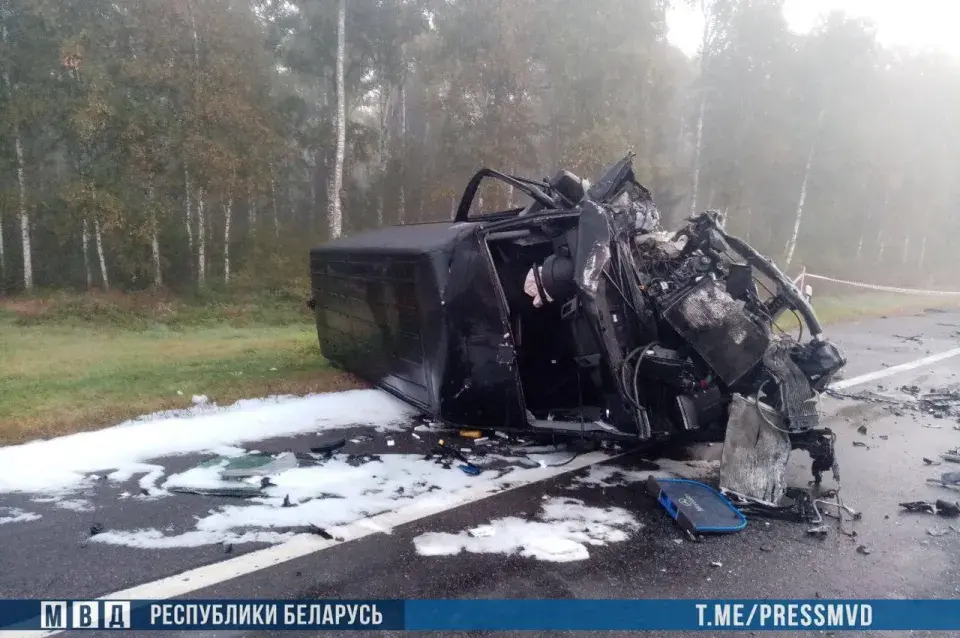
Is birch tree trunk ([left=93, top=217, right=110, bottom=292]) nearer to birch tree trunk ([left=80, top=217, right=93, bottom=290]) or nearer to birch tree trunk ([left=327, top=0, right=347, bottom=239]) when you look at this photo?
birch tree trunk ([left=80, top=217, right=93, bottom=290])

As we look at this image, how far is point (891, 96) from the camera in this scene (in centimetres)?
2811

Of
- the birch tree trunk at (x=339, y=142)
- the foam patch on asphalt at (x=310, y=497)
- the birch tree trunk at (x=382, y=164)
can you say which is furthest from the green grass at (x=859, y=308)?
the birch tree trunk at (x=382, y=164)

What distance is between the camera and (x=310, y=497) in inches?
143

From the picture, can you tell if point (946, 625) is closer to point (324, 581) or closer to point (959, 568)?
point (959, 568)

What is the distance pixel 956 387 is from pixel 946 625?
5919mm

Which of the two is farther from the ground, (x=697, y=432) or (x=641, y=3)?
(x=641, y=3)

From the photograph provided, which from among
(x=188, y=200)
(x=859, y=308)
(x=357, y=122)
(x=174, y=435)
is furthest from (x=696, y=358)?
(x=357, y=122)

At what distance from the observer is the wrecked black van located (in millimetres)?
4141

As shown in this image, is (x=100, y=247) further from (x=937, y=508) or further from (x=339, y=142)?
(x=937, y=508)

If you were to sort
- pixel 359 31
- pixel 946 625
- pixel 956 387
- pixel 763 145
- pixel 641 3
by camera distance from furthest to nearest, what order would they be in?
pixel 763 145 → pixel 641 3 → pixel 359 31 → pixel 956 387 → pixel 946 625

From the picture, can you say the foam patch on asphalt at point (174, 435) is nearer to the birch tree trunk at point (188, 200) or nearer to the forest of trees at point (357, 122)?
the forest of trees at point (357, 122)

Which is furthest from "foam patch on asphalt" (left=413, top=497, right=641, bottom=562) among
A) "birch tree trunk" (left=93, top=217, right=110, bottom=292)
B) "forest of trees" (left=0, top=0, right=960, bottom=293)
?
"birch tree trunk" (left=93, top=217, right=110, bottom=292)

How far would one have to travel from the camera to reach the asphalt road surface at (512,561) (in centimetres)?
274

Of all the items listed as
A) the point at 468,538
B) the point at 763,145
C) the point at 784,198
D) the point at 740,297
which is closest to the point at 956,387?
the point at 740,297
